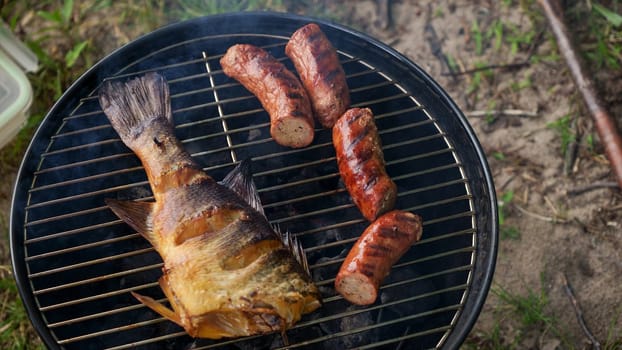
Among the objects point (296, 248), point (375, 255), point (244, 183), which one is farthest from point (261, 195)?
point (375, 255)

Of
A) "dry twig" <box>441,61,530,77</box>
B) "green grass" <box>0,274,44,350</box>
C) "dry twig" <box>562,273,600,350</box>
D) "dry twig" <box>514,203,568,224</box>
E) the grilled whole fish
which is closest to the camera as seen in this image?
the grilled whole fish

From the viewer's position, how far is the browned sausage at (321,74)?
11.1 ft

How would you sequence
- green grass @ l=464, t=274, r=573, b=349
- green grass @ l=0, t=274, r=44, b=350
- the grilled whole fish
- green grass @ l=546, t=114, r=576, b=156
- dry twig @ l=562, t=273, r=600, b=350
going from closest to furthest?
1. the grilled whole fish
2. dry twig @ l=562, t=273, r=600, b=350
3. green grass @ l=464, t=274, r=573, b=349
4. green grass @ l=0, t=274, r=44, b=350
5. green grass @ l=546, t=114, r=576, b=156

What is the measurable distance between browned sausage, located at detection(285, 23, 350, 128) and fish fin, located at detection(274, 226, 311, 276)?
Result: 768mm

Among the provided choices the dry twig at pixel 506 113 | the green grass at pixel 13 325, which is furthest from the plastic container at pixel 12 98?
the dry twig at pixel 506 113

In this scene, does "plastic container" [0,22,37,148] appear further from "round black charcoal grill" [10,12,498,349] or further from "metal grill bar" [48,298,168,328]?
"metal grill bar" [48,298,168,328]

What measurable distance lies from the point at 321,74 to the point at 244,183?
0.80 m

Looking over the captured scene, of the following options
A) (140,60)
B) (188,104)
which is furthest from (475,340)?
(140,60)

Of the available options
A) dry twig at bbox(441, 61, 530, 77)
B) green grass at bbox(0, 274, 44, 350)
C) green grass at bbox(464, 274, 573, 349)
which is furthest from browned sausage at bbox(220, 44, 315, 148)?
green grass at bbox(0, 274, 44, 350)

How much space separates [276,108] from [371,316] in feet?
4.27

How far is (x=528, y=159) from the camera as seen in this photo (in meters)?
4.76

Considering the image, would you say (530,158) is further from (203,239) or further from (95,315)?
(95,315)

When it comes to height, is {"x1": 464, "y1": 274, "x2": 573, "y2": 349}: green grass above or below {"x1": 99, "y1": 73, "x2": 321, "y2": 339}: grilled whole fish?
below

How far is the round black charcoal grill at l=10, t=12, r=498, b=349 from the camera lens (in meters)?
3.10
